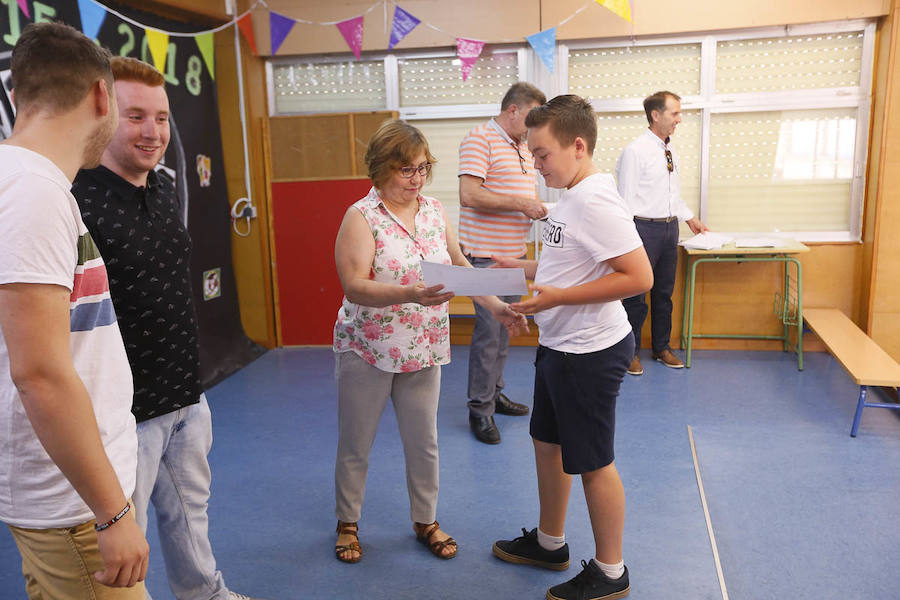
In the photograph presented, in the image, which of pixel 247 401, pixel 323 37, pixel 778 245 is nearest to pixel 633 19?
pixel 778 245

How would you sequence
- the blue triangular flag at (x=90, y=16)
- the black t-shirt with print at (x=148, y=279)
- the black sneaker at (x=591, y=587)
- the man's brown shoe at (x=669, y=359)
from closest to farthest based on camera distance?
the black t-shirt with print at (x=148, y=279) < the black sneaker at (x=591, y=587) < the blue triangular flag at (x=90, y=16) < the man's brown shoe at (x=669, y=359)

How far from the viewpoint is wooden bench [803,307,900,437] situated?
10.2 ft

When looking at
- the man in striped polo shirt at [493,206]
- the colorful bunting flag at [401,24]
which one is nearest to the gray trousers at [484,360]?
the man in striped polo shirt at [493,206]

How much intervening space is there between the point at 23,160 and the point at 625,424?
299 cm

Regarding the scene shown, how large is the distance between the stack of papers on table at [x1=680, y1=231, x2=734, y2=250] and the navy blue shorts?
103 inches

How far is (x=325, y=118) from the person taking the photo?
482cm

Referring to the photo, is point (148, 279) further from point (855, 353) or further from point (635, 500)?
point (855, 353)

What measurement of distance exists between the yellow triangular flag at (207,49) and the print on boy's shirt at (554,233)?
346 cm

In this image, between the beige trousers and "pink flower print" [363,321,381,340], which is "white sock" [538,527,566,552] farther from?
the beige trousers

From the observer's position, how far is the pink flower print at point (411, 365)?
83.0 inches

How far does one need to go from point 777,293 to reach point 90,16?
4.41 m

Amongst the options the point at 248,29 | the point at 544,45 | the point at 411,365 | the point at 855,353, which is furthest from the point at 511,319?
the point at 248,29

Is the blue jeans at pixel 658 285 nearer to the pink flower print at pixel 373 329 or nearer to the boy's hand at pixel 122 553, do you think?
the pink flower print at pixel 373 329

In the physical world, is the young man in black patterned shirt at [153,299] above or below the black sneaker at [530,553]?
above
